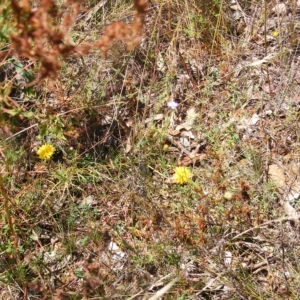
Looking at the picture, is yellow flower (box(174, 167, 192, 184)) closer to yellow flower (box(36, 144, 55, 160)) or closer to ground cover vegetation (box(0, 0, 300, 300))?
ground cover vegetation (box(0, 0, 300, 300))

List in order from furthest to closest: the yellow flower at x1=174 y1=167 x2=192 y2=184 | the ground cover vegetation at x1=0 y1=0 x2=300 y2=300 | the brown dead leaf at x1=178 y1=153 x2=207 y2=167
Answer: the brown dead leaf at x1=178 y1=153 x2=207 y2=167, the yellow flower at x1=174 y1=167 x2=192 y2=184, the ground cover vegetation at x1=0 y1=0 x2=300 y2=300

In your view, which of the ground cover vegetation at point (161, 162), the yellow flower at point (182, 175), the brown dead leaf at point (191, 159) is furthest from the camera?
the brown dead leaf at point (191, 159)

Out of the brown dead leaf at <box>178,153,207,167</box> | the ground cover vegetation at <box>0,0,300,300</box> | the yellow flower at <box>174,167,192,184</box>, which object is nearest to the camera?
the ground cover vegetation at <box>0,0,300,300</box>

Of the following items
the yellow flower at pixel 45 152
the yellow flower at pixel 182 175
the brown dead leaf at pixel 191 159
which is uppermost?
the yellow flower at pixel 45 152

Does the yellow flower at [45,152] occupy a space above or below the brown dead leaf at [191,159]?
above

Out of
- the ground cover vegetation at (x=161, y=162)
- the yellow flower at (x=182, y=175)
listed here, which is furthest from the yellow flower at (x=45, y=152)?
the yellow flower at (x=182, y=175)

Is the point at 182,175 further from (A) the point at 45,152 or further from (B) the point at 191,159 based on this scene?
(A) the point at 45,152

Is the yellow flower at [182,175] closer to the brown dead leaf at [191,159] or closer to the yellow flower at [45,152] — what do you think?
the brown dead leaf at [191,159]

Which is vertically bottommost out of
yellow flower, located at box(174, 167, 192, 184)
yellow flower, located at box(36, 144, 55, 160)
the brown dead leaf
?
the brown dead leaf

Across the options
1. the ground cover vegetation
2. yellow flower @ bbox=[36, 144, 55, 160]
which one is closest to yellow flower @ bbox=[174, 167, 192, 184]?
the ground cover vegetation
